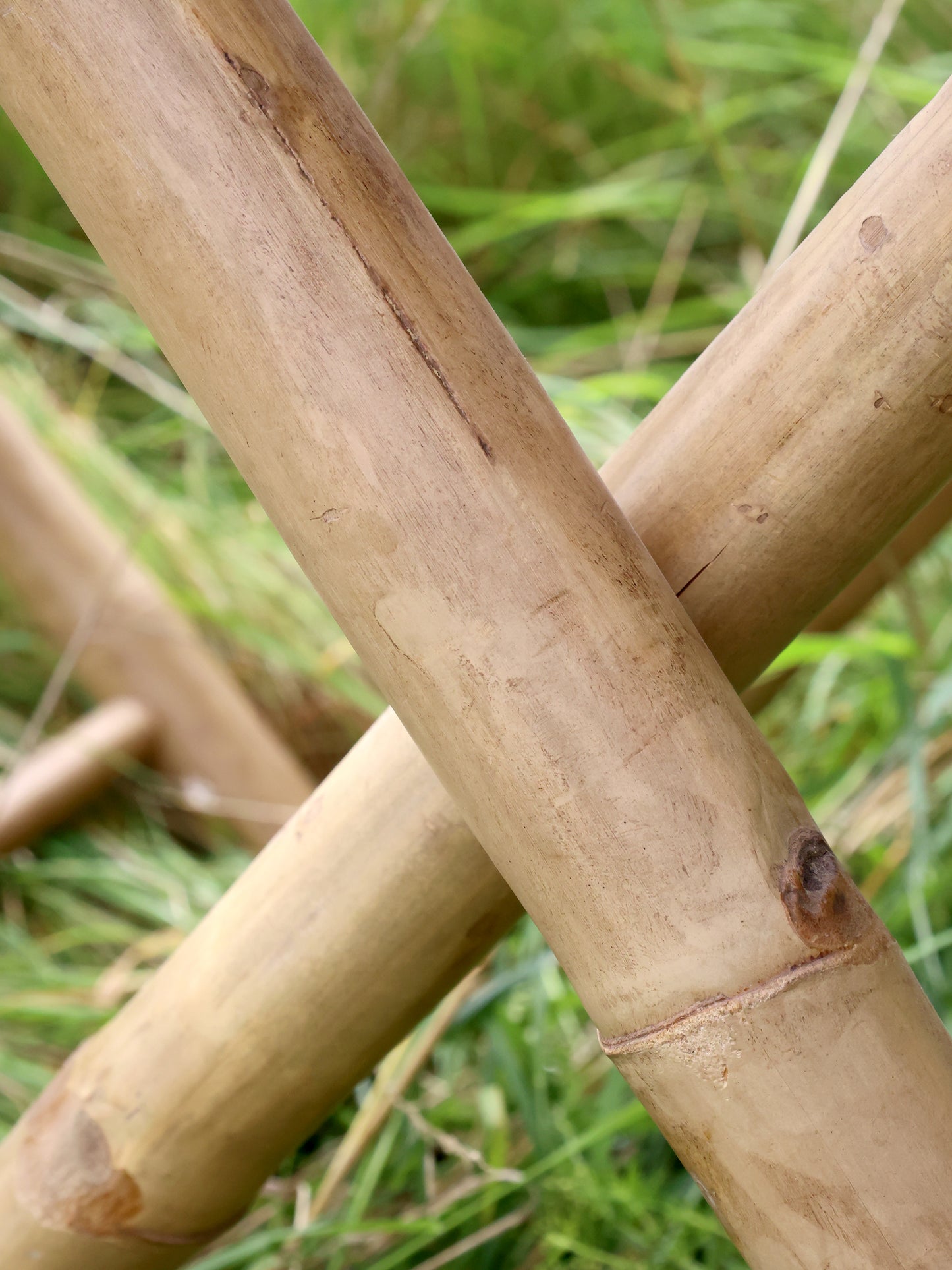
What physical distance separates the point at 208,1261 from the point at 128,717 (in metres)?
0.53

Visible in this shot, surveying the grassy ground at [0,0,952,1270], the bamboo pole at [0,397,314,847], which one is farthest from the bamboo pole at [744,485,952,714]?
the bamboo pole at [0,397,314,847]

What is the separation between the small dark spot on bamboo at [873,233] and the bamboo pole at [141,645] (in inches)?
32.2

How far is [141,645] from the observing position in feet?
3.34

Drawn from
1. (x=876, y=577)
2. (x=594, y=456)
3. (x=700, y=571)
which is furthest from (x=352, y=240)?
(x=594, y=456)

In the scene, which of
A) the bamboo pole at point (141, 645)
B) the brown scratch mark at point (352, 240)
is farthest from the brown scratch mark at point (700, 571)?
the bamboo pole at point (141, 645)

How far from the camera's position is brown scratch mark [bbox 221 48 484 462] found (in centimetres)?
24

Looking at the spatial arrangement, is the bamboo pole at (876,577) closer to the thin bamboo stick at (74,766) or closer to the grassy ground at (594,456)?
the grassy ground at (594,456)

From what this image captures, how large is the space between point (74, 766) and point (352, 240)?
852mm

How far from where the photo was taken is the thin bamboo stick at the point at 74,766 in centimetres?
97

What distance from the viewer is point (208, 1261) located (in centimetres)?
59

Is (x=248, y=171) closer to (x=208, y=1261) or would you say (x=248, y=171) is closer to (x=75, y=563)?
(x=208, y=1261)

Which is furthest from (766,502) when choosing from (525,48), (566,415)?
(525,48)

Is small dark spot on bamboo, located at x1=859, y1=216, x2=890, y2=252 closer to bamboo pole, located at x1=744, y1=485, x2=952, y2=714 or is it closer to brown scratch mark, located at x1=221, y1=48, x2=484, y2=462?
brown scratch mark, located at x1=221, y1=48, x2=484, y2=462

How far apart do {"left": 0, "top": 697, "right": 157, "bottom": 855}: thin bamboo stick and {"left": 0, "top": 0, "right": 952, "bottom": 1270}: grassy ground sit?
0.20 ft
